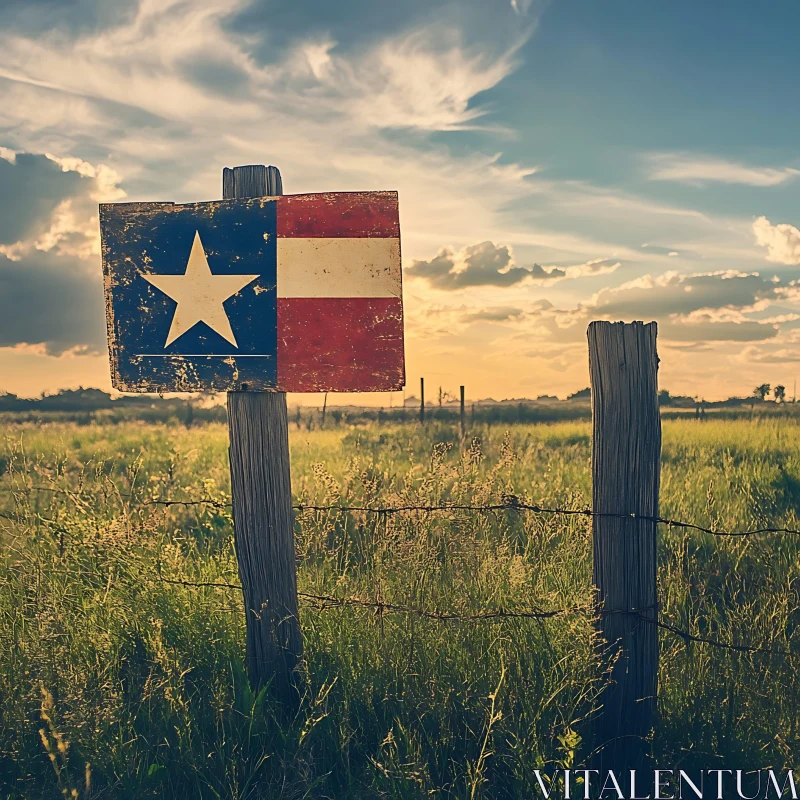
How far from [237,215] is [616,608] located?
2.30 m

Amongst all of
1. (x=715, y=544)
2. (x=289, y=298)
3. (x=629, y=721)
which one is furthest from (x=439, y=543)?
(x=715, y=544)

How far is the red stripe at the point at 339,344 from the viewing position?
119 inches

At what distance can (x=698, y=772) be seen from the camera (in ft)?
9.09

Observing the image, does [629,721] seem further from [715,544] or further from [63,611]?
[715,544]

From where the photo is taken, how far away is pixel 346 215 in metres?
3.06

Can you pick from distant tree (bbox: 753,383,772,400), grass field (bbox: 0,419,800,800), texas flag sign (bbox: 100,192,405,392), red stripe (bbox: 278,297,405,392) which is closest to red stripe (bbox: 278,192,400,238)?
texas flag sign (bbox: 100,192,405,392)

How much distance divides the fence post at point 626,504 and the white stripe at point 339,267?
0.91 metres

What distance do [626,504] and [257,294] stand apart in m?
1.79

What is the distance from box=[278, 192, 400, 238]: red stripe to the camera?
10.0 feet

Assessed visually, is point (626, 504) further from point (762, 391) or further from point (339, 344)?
point (762, 391)

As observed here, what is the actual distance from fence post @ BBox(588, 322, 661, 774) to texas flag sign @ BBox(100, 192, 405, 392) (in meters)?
0.86

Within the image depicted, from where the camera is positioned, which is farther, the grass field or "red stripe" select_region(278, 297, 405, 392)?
"red stripe" select_region(278, 297, 405, 392)

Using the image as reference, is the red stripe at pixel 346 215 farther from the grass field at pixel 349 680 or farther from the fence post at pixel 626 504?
the grass field at pixel 349 680

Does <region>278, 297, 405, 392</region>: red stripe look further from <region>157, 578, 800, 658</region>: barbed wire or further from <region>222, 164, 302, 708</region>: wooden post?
<region>157, 578, 800, 658</region>: barbed wire
